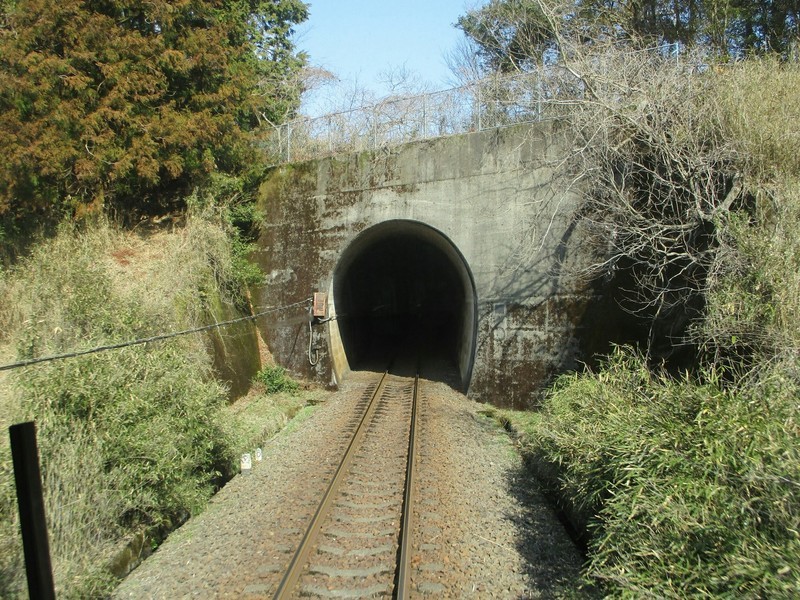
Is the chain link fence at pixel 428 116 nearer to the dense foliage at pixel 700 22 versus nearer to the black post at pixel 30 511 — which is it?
the dense foliage at pixel 700 22

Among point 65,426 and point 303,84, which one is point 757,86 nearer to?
point 65,426

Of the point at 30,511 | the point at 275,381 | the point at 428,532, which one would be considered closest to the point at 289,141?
the point at 275,381

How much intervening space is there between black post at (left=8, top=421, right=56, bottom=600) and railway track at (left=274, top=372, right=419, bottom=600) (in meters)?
2.15

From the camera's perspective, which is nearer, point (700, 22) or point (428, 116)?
point (428, 116)

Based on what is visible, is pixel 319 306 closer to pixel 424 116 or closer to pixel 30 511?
pixel 424 116

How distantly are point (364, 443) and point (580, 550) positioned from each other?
379 cm

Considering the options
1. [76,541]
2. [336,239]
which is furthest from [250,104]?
[76,541]

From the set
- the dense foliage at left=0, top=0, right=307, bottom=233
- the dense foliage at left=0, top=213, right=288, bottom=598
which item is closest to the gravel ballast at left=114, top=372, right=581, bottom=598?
the dense foliage at left=0, top=213, right=288, bottom=598

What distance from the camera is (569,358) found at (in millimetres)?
10383

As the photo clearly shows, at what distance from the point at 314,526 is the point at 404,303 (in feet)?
60.5

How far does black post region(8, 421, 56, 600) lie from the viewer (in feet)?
8.43

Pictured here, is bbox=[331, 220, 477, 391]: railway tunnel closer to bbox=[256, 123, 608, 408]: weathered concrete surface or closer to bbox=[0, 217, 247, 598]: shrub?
bbox=[256, 123, 608, 408]: weathered concrete surface

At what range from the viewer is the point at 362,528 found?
5.67 m

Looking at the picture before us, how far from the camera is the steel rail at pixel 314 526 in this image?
454 cm
